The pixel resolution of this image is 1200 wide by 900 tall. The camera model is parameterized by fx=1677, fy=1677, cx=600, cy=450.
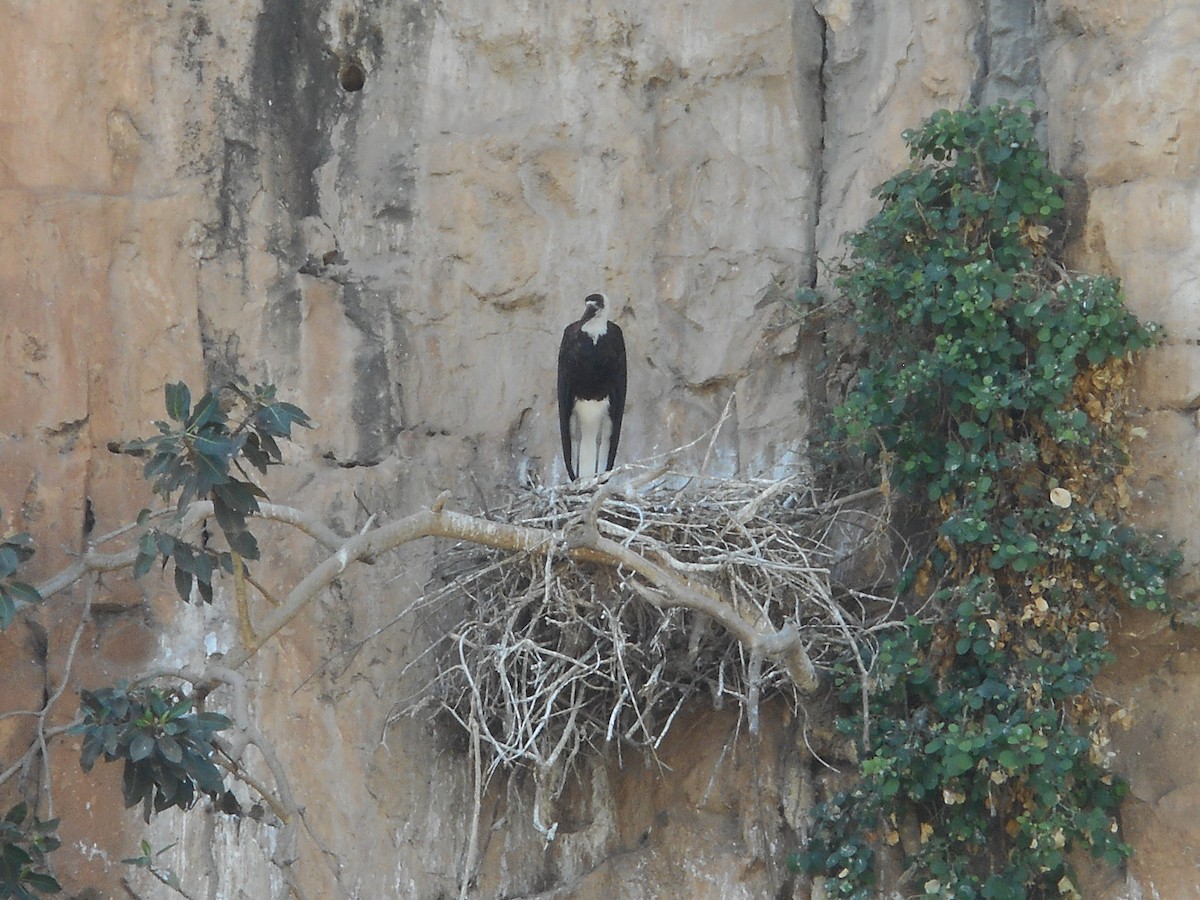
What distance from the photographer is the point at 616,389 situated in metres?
6.20

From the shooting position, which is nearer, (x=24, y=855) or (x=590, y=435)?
(x=24, y=855)

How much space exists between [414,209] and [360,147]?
11.9 inches

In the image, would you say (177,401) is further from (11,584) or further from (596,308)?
(596,308)

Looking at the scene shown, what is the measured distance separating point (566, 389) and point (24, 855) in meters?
2.61

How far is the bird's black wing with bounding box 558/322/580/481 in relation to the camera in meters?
6.03

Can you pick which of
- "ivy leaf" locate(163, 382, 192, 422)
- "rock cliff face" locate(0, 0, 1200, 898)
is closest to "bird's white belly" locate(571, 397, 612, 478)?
"rock cliff face" locate(0, 0, 1200, 898)

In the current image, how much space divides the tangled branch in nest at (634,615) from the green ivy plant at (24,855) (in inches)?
50.1

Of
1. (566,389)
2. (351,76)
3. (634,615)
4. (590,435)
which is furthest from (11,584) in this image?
(351,76)

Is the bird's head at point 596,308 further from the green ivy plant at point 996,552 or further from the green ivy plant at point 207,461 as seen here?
the green ivy plant at point 207,461

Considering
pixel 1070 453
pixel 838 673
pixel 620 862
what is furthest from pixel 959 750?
pixel 620 862

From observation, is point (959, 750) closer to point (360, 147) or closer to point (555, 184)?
point (555, 184)

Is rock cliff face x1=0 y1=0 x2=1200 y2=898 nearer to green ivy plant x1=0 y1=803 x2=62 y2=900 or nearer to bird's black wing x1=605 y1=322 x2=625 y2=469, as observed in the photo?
bird's black wing x1=605 y1=322 x2=625 y2=469

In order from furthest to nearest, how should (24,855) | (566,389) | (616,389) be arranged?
(616,389) → (566,389) → (24,855)

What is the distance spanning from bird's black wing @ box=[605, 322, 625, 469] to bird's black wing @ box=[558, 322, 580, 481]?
0.47 feet
